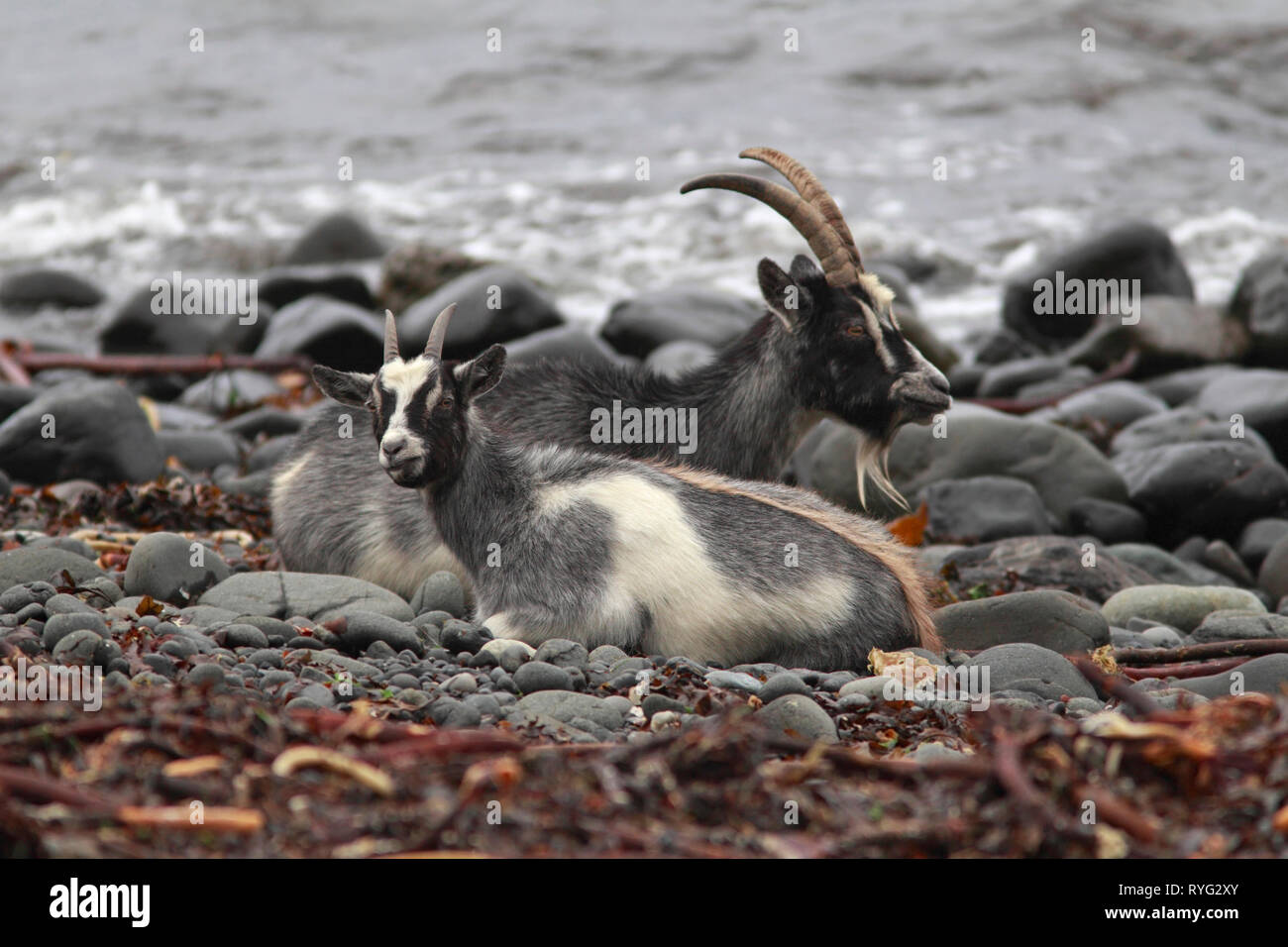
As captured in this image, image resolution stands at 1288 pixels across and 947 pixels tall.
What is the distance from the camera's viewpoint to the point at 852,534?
6910 mm

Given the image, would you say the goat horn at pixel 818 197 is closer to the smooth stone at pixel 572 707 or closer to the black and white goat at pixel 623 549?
the black and white goat at pixel 623 549

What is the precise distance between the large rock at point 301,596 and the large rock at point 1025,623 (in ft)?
9.24

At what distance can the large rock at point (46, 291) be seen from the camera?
2062cm

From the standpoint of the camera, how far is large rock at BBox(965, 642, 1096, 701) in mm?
6262

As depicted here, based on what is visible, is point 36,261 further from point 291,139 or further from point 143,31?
point 143,31

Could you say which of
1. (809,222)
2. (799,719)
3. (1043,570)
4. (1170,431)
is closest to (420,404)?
(799,719)

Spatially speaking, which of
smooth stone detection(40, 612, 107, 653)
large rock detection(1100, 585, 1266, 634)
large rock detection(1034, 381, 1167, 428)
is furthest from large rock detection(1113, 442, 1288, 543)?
smooth stone detection(40, 612, 107, 653)

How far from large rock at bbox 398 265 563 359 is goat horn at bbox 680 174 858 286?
20.7 feet

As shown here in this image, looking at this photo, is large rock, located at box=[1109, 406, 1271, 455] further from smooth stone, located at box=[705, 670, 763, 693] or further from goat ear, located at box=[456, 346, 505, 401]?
smooth stone, located at box=[705, 670, 763, 693]

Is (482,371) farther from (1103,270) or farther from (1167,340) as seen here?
(1103,270)

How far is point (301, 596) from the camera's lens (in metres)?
6.67

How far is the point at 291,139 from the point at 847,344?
23.0m

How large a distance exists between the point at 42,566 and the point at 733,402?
12.6ft

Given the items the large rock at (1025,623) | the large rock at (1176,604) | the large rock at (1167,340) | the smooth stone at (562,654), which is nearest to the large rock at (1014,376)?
the large rock at (1167,340)
